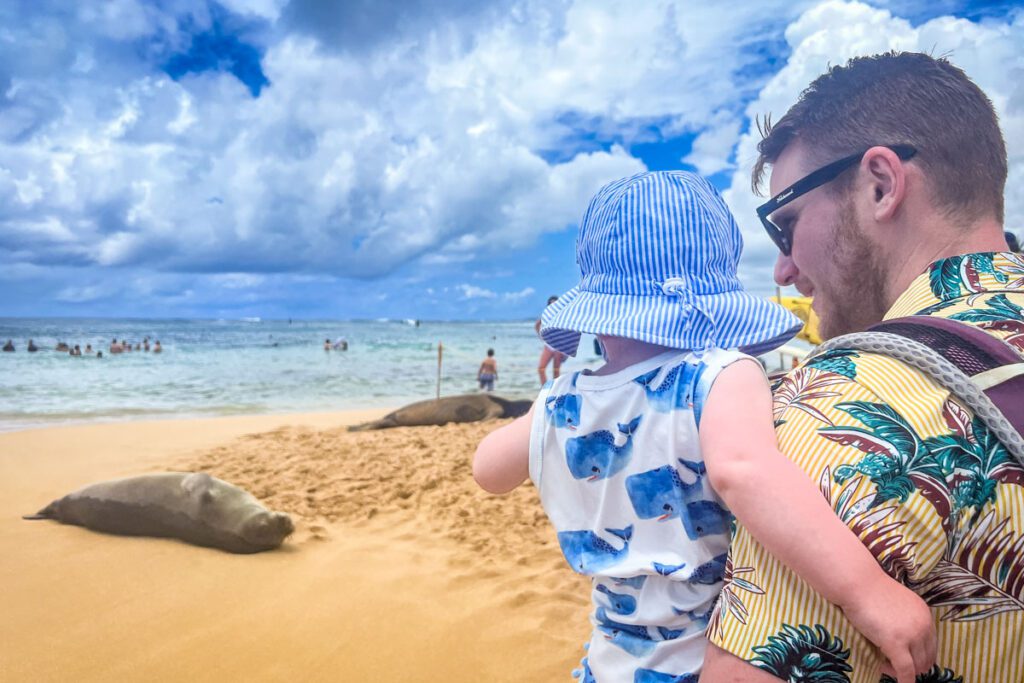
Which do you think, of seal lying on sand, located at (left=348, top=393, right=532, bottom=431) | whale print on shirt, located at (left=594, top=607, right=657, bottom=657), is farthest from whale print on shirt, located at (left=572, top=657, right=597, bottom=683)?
seal lying on sand, located at (left=348, top=393, right=532, bottom=431)

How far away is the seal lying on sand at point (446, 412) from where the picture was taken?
1000cm

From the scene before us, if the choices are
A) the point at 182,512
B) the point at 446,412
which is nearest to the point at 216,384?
the point at 446,412

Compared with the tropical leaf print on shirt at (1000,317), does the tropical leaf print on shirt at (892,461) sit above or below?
below

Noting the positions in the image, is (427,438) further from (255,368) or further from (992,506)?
(255,368)

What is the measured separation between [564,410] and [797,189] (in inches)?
27.1

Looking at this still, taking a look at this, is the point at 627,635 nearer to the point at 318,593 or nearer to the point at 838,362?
the point at 838,362

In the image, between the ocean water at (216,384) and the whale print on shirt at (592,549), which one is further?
the ocean water at (216,384)

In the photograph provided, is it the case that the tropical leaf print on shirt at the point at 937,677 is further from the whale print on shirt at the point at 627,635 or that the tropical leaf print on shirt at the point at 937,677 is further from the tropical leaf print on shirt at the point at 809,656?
the whale print on shirt at the point at 627,635

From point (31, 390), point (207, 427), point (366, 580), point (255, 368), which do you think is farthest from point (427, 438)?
point (255, 368)

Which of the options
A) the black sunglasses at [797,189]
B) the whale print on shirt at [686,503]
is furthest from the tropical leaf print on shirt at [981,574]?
the black sunglasses at [797,189]

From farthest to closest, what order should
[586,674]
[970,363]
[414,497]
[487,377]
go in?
[487,377] < [414,497] < [586,674] < [970,363]

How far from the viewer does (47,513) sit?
532 cm

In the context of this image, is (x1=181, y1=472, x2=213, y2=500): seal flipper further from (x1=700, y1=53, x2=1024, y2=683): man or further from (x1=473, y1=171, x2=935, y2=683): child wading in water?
(x1=700, y1=53, x2=1024, y2=683): man

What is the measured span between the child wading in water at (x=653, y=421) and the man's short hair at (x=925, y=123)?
0.31 meters
